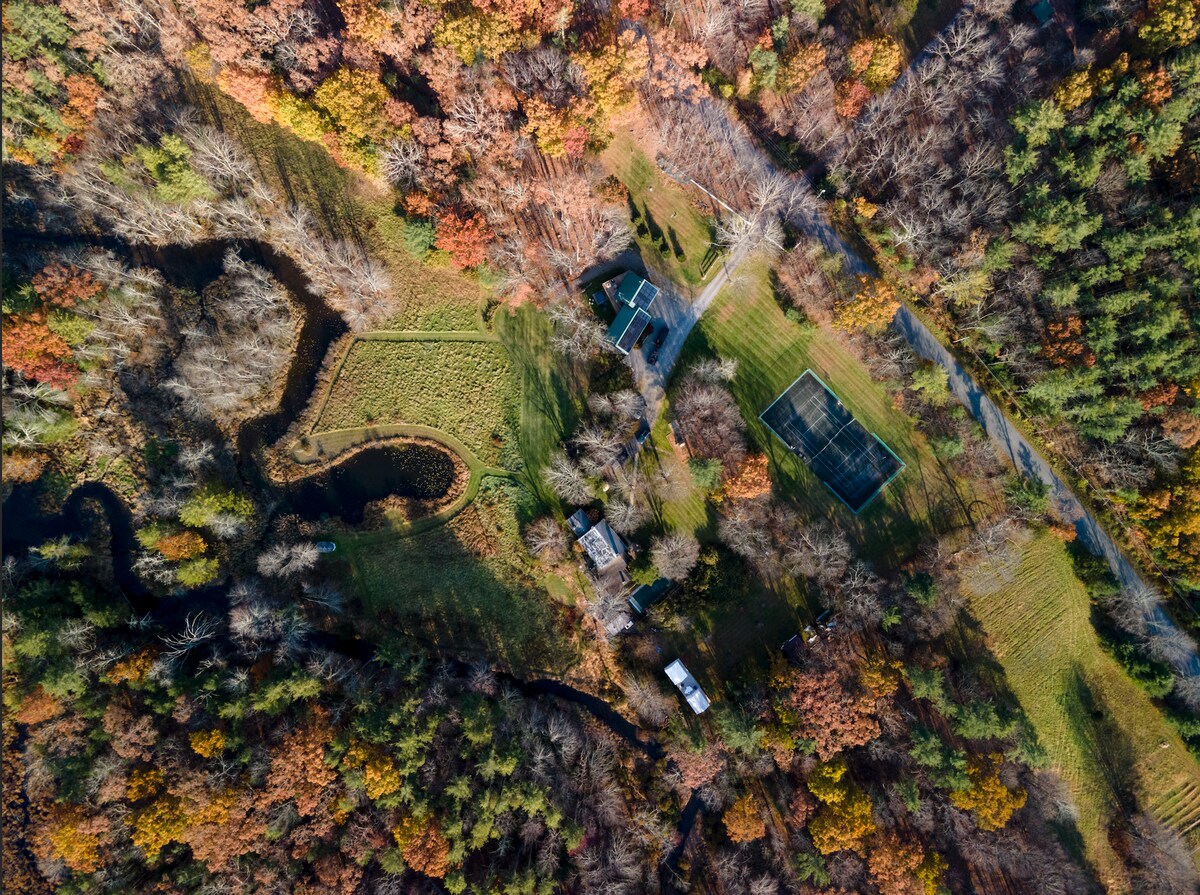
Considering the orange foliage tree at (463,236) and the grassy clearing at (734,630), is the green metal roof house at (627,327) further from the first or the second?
the grassy clearing at (734,630)

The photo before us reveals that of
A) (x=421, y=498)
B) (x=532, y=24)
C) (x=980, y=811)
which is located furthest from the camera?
(x=421, y=498)

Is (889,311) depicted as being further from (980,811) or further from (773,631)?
(980,811)

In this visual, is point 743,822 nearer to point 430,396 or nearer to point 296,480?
point 430,396

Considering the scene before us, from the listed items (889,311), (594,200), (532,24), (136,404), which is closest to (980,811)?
(889,311)

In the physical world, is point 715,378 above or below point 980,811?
above

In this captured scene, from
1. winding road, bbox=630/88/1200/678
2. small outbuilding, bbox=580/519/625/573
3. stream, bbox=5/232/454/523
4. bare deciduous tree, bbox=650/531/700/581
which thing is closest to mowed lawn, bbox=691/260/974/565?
winding road, bbox=630/88/1200/678

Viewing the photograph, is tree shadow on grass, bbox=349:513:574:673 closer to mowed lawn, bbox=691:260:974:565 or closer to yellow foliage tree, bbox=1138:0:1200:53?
mowed lawn, bbox=691:260:974:565
